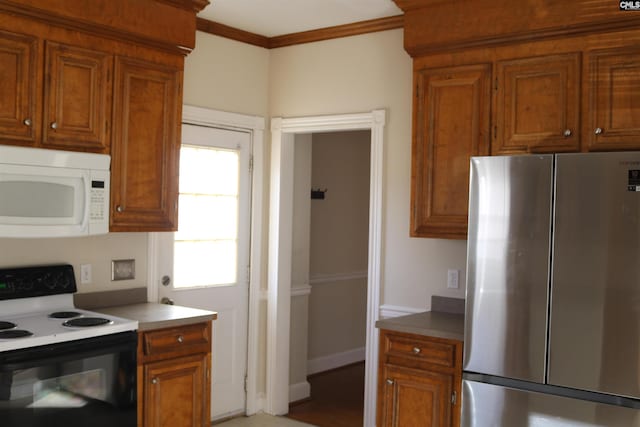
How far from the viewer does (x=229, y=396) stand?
14.8 feet

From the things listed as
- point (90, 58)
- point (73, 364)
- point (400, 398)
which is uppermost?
point (90, 58)

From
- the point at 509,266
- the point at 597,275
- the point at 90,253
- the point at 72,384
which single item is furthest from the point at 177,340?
the point at 597,275

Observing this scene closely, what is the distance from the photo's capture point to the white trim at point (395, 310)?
397cm

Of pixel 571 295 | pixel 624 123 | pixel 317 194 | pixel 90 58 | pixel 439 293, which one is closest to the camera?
pixel 571 295

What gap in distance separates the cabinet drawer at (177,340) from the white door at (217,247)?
0.65m

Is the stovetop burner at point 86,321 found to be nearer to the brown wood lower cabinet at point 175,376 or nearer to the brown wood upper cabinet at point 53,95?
the brown wood lower cabinet at point 175,376

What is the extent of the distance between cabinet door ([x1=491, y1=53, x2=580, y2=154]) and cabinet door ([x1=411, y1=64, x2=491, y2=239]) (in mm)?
85

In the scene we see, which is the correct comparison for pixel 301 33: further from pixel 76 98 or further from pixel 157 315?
pixel 157 315

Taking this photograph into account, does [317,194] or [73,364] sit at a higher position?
[317,194]

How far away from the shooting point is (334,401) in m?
5.04

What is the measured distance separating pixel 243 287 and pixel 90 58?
75.1 inches

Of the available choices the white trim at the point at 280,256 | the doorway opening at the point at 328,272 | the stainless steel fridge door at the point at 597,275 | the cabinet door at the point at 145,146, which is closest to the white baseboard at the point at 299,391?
the doorway opening at the point at 328,272

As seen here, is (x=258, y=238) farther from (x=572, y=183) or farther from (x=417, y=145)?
(x=572, y=183)

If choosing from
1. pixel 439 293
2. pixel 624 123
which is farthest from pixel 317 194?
pixel 624 123
